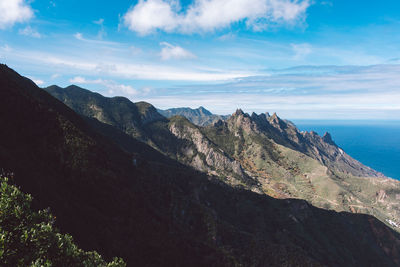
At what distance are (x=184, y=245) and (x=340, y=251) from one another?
468 feet

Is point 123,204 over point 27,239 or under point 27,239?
under

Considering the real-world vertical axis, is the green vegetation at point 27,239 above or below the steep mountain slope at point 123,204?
above

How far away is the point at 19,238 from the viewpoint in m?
16.8

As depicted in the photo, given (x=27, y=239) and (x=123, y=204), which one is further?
(x=123, y=204)

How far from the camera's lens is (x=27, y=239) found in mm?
16906

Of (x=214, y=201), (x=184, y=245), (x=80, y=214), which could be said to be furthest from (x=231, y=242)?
(x=80, y=214)

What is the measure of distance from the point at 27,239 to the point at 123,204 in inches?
2710

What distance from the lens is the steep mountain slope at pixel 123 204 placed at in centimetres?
5625

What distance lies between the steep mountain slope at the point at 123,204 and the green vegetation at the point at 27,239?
107 feet

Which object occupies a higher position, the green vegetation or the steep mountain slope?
the green vegetation

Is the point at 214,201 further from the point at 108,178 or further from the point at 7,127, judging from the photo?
the point at 7,127

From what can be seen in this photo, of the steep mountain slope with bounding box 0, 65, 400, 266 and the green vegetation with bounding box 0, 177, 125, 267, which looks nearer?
the green vegetation with bounding box 0, 177, 125, 267

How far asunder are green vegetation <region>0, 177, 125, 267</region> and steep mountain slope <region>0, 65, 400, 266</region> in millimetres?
32740

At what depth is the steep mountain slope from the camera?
56250mm
